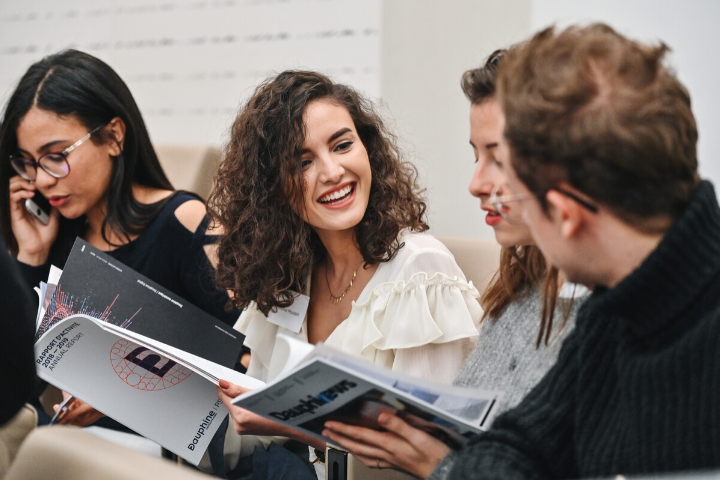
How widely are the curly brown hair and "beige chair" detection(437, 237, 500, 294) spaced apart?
126mm

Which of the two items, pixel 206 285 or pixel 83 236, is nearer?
pixel 206 285

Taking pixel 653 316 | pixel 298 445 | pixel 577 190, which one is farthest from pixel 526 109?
pixel 298 445

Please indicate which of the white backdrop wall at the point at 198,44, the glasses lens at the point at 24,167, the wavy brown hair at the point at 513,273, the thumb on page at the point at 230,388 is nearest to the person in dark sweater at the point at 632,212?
the wavy brown hair at the point at 513,273

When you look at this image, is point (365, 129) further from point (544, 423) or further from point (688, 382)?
point (688, 382)

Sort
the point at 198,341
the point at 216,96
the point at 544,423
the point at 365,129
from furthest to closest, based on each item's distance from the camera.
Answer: the point at 216,96, the point at 365,129, the point at 198,341, the point at 544,423

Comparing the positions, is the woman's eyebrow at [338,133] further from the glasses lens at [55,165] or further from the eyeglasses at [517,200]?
the glasses lens at [55,165]

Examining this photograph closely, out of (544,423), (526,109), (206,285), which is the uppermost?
(526,109)

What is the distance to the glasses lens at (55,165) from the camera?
1.92 meters

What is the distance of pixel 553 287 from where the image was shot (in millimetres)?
1094

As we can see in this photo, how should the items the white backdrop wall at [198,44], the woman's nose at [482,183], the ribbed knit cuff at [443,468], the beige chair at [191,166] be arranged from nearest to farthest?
the ribbed knit cuff at [443,468]
the woman's nose at [482,183]
the beige chair at [191,166]
the white backdrop wall at [198,44]

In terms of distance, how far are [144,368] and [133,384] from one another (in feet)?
0.14

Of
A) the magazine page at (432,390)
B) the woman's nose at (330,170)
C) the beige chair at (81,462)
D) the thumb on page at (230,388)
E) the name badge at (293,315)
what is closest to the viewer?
the beige chair at (81,462)

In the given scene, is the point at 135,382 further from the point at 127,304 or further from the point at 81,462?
the point at 81,462

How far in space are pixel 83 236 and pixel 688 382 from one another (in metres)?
1.91
